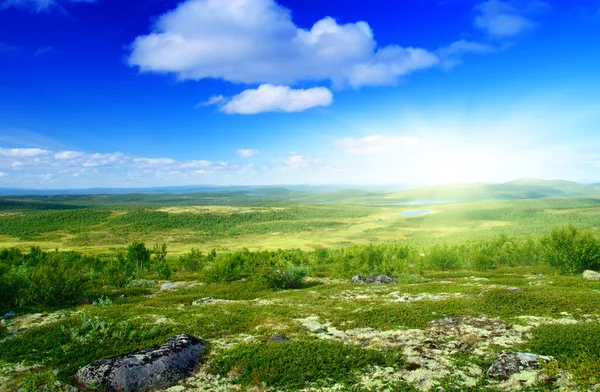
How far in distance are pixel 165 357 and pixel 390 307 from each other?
1407 centimetres

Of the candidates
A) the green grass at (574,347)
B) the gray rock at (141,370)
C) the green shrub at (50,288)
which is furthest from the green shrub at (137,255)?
the green grass at (574,347)

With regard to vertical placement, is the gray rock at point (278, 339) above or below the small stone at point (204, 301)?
above

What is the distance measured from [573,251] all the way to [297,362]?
137 ft

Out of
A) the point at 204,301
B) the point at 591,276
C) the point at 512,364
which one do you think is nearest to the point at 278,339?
the point at 512,364

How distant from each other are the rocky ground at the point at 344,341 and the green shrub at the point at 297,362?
1.9 inches

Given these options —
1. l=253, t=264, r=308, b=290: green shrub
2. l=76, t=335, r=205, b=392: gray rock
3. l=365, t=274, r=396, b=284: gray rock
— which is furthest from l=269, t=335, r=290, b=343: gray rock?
l=365, t=274, r=396, b=284: gray rock

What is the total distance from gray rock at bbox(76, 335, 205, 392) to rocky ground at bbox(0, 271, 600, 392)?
1.36 ft

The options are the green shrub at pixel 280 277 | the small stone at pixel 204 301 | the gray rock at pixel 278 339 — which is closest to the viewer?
the gray rock at pixel 278 339

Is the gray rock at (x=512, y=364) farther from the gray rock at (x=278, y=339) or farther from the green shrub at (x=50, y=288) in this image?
the green shrub at (x=50, y=288)

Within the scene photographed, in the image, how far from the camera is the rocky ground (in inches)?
442

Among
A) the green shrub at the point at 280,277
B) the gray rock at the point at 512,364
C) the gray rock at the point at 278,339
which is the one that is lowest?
the green shrub at the point at 280,277

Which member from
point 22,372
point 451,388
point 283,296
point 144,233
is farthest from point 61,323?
point 144,233

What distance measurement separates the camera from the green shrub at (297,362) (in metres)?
11.5

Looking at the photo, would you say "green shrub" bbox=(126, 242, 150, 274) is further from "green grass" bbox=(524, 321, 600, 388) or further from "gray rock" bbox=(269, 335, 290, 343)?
"green grass" bbox=(524, 321, 600, 388)
